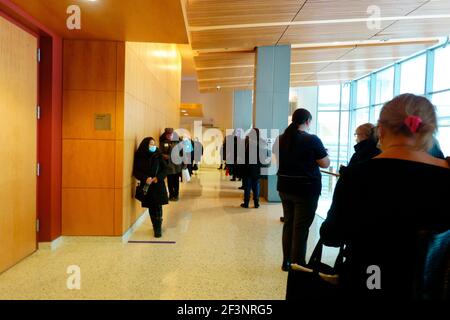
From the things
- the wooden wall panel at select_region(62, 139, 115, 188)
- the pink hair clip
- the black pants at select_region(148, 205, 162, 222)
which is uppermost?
the pink hair clip

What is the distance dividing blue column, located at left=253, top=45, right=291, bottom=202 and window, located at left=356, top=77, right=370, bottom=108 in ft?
21.8

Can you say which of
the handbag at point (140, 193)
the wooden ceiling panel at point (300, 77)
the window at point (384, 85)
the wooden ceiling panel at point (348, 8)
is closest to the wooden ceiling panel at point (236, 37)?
the wooden ceiling panel at point (348, 8)

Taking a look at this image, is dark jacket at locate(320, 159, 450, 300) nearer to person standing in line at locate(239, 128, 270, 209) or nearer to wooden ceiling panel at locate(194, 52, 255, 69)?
person standing in line at locate(239, 128, 270, 209)

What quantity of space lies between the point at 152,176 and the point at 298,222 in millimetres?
2113

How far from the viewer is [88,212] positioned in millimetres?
3930

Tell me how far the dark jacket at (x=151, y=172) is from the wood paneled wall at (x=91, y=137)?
1.22 feet

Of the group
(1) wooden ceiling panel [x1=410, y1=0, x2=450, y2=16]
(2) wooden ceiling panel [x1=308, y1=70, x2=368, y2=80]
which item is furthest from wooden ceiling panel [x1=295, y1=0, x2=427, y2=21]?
(2) wooden ceiling panel [x1=308, y1=70, x2=368, y2=80]

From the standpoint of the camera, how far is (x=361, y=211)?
1179 mm

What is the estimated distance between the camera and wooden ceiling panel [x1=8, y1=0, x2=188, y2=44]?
2.84m

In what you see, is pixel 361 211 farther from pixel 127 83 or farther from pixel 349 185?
pixel 127 83

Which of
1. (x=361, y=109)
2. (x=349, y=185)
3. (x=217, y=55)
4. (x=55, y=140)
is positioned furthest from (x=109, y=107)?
(x=361, y=109)

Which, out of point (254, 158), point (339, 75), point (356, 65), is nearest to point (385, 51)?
point (356, 65)

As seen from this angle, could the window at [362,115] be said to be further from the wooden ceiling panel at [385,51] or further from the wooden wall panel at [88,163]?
the wooden wall panel at [88,163]
